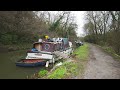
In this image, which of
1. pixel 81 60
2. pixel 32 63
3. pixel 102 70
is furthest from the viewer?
pixel 32 63

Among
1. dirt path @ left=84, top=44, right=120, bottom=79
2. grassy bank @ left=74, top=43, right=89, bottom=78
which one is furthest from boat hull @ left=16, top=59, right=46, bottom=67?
dirt path @ left=84, top=44, right=120, bottom=79

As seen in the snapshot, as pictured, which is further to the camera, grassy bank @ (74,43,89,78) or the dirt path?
grassy bank @ (74,43,89,78)

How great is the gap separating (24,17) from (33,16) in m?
2.83

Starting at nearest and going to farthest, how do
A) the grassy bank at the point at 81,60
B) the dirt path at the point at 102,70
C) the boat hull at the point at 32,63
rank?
the dirt path at the point at 102,70, the grassy bank at the point at 81,60, the boat hull at the point at 32,63

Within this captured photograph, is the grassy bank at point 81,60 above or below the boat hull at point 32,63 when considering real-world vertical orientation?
above

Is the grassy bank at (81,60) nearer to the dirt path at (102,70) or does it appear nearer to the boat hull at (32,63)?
the dirt path at (102,70)

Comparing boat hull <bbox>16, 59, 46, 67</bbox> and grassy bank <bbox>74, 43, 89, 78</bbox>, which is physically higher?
grassy bank <bbox>74, 43, 89, 78</bbox>

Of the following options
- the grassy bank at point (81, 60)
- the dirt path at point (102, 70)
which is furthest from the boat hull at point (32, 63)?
the dirt path at point (102, 70)

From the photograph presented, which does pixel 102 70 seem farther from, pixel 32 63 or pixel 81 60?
pixel 32 63

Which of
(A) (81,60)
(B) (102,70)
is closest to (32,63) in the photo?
(A) (81,60)

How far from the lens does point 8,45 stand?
26.7 metres

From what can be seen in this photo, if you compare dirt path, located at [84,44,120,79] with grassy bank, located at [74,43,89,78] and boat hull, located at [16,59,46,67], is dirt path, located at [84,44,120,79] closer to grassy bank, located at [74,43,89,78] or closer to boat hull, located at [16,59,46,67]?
grassy bank, located at [74,43,89,78]

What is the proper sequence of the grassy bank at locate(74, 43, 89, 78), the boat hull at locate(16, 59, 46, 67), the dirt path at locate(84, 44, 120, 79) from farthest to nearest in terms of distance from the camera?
the boat hull at locate(16, 59, 46, 67) → the grassy bank at locate(74, 43, 89, 78) → the dirt path at locate(84, 44, 120, 79)
